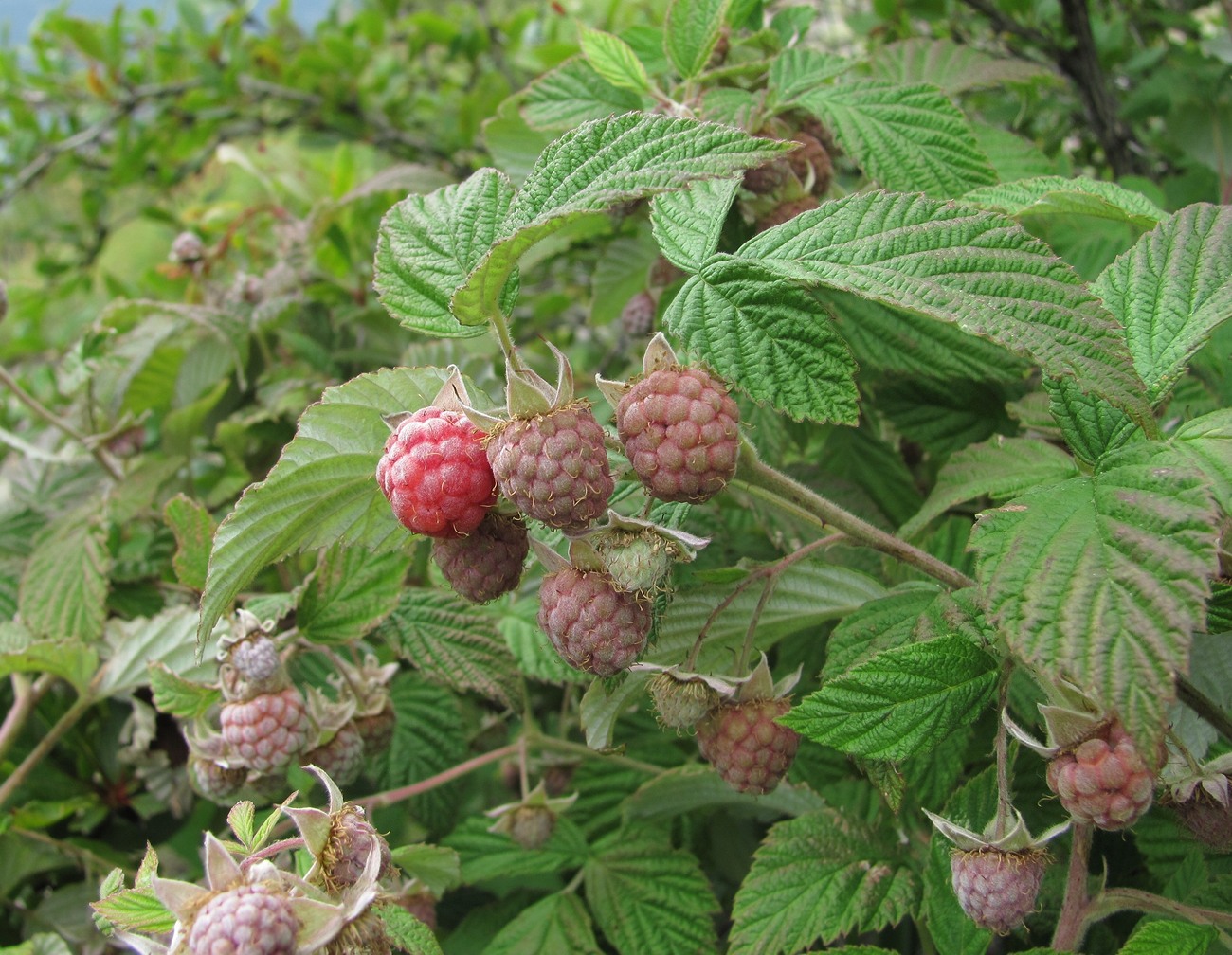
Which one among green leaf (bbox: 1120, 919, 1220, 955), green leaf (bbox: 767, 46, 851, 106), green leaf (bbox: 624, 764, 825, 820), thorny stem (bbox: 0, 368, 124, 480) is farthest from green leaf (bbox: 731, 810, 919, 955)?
thorny stem (bbox: 0, 368, 124, 480)

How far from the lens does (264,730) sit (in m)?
1.05

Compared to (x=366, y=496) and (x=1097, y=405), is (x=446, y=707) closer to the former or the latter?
(x=366, y=496)

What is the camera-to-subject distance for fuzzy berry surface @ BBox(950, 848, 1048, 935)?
0.80 meters

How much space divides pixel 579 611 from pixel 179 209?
2.69m

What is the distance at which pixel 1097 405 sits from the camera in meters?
0.80

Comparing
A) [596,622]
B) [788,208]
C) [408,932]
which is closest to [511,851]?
[408,932]

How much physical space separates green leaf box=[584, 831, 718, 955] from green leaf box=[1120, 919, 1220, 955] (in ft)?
1.62

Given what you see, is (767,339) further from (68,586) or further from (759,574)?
(68,586)

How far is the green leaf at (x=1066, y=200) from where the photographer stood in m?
0.93

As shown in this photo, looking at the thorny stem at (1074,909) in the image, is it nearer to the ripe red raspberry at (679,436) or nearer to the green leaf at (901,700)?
the green leaf at (901,700)

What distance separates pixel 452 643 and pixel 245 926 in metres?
0.51

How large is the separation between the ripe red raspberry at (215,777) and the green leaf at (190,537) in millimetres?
208

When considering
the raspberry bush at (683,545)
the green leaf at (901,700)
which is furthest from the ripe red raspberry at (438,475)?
the green leaf at (901,700)

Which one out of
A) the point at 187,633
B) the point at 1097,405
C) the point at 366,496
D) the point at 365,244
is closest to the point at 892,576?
the point at 1097,405
